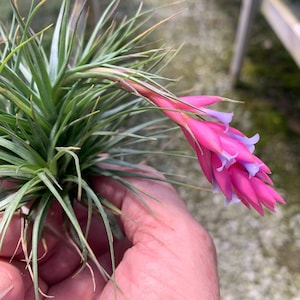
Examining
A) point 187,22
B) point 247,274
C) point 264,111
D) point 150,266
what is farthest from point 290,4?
point 150,266

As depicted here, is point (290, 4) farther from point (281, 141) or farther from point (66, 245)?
point (66, 245)

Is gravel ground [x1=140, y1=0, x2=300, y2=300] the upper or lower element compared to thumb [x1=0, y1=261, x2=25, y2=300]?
lower

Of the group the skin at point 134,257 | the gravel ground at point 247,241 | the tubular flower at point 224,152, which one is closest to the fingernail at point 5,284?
the skin at point 134,257

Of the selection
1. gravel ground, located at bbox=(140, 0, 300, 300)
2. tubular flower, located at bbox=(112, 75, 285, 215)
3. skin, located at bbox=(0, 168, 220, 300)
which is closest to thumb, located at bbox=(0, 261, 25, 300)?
skin, located at bbox=(0, 168, 220, 300)

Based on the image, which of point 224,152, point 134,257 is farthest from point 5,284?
point 224,152

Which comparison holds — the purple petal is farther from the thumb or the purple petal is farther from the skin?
the thumb

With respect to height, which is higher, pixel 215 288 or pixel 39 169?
pixel 39 169
